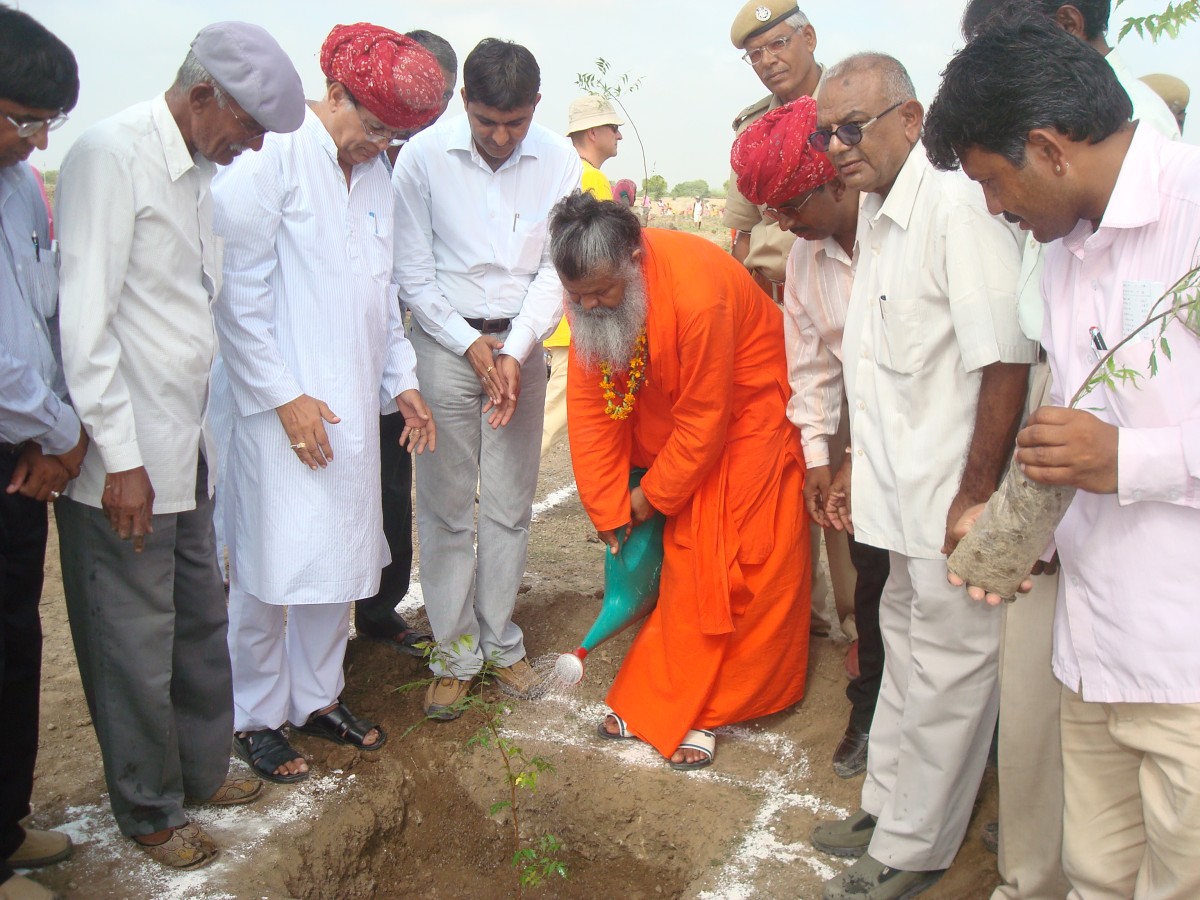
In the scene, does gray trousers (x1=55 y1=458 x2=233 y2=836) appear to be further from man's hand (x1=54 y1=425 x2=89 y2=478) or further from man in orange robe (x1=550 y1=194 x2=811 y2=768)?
man in orange robe (x1=550 y1=194 x2=811 y2=768)

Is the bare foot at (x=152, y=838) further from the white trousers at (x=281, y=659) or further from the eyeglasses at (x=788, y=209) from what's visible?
the eyeglasses at (x=788, y=209)

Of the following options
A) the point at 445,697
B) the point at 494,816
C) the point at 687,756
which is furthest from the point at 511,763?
the point at 687,756

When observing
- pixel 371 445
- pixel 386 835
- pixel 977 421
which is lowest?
pixel 386 835

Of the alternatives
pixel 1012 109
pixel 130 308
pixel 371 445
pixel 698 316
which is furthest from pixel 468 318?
pixel 1012 109

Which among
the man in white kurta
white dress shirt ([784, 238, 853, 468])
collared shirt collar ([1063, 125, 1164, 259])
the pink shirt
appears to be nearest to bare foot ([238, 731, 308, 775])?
the man in white kurta

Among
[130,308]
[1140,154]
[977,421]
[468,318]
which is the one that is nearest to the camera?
[1140,154]

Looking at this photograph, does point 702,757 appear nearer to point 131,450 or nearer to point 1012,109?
point 131,450

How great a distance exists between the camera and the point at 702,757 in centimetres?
371

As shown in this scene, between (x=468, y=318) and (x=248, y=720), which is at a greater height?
(x=468, y=318)

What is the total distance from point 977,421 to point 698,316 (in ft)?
3.83

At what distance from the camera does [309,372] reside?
341cm

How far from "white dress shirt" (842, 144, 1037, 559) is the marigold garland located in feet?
3.00

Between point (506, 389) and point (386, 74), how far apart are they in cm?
119

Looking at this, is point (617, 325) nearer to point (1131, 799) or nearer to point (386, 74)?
point (386, 74)
